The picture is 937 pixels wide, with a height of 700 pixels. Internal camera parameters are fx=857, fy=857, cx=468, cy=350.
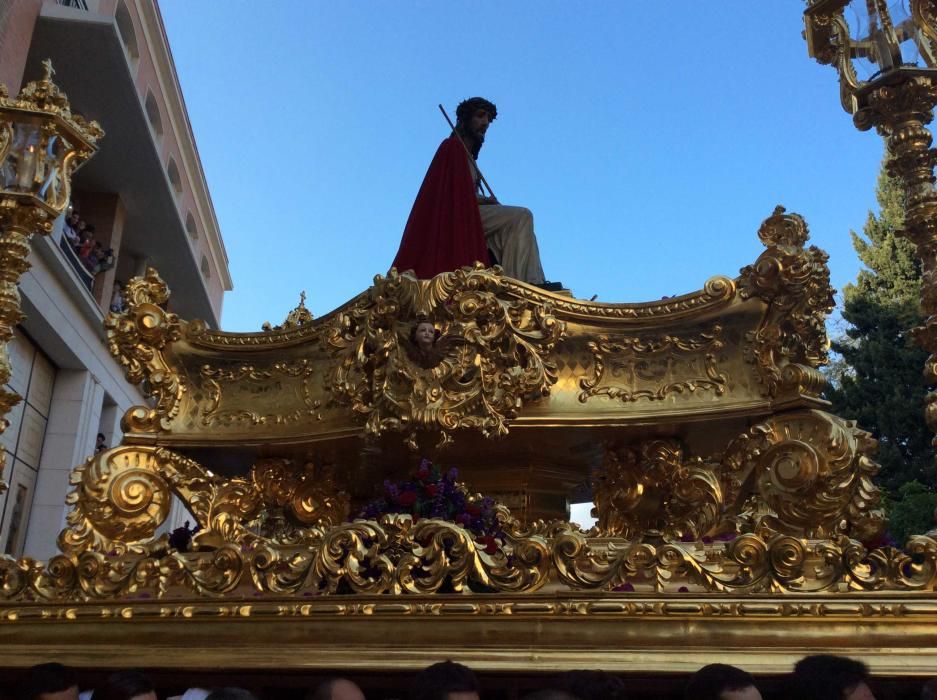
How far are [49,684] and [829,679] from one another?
2.62m

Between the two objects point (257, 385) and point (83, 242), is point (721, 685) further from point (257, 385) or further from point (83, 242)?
point (83, 242)

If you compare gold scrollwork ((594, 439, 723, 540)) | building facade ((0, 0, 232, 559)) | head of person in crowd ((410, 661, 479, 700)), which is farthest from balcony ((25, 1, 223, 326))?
head of person in crowd ((410, 661, 479, 700))

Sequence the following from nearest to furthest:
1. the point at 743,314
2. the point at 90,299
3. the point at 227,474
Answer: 1. the point at 743,314
2. the point at 227,474
3. the point at 90,299

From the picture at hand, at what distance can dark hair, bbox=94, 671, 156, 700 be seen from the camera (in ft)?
10.0

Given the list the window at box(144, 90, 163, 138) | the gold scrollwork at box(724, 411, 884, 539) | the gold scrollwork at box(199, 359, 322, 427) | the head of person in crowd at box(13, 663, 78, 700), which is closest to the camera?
the head of person in crowd at box(13, 663, 78, 700)

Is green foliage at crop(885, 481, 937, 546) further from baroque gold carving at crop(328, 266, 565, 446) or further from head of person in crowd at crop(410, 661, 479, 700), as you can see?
head of person in crowd at crop(410, 661, 479, 700)

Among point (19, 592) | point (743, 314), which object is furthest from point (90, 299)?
point (743, 314)

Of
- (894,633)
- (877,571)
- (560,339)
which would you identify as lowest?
(894,633)

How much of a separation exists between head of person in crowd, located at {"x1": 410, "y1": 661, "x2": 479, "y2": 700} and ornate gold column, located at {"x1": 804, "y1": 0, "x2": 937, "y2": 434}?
2.69 metres

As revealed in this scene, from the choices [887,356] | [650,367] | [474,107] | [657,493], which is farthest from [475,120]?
[887,356]

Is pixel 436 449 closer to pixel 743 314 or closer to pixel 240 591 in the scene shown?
pixel 240 591

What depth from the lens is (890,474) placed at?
1944 cm

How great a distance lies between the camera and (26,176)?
4379mm

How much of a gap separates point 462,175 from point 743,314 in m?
2.11
